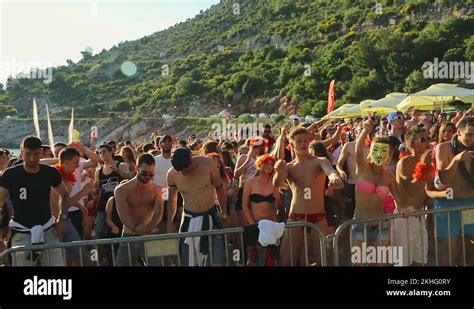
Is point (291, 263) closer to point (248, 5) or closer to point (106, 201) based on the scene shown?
point (106, 201)

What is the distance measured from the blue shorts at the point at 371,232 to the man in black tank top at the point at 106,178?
3084mm

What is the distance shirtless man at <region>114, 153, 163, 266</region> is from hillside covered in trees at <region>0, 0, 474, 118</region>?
23602 mm

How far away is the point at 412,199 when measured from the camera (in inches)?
222

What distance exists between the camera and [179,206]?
6.48 meters

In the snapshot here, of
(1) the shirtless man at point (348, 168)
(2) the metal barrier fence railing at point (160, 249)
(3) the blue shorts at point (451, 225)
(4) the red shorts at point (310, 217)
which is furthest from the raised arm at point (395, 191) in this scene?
(1) the shirtless man at point (348, 168)

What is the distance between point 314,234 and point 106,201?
2.71 meters

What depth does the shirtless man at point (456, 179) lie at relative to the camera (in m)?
5.14

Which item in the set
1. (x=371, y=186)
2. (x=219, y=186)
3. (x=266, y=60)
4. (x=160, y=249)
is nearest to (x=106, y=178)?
(x=219, y=186)

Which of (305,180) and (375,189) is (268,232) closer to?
(305,180)

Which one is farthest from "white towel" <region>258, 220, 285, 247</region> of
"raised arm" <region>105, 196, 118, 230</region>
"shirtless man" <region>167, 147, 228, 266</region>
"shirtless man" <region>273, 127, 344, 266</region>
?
"raised arm" <region>105, 196, 118, 230</region>

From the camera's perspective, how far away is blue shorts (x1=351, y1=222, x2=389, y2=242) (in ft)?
16.2

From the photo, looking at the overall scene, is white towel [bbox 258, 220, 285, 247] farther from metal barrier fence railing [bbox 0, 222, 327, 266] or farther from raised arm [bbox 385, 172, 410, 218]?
raised arm [bbox 385, 172, 410, 218]

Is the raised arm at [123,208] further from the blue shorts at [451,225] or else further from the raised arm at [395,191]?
the blue shorts at [451,225]
